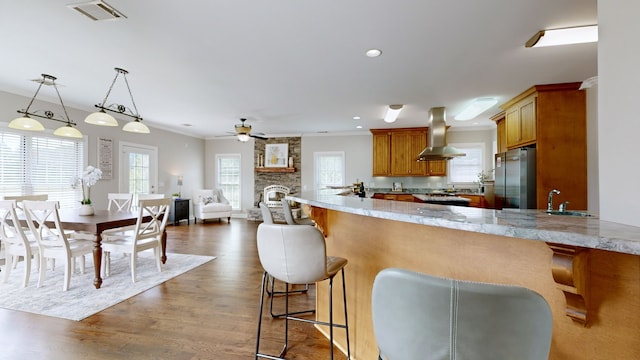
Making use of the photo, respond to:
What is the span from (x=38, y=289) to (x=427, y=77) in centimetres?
513

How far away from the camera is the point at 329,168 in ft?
26.0

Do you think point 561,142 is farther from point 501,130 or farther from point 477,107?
point 501,130

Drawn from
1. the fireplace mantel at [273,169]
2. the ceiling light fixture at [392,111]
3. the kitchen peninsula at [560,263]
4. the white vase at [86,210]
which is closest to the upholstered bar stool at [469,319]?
the kitchen peninsula at [560,263]

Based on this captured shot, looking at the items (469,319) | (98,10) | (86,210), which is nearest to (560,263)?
(469,319)

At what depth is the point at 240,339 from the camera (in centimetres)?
218

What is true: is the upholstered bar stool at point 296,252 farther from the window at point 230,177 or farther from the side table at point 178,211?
the window at point 230,177

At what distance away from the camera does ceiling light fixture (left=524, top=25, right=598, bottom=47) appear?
91.6 inches

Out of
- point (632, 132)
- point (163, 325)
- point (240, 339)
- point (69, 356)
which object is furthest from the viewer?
point (163, 325)

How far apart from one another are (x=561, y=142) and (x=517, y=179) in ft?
2.28

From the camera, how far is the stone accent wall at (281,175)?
8.08 metres

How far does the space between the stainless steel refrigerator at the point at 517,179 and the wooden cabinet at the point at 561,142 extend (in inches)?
3.0

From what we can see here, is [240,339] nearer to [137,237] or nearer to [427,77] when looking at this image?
[137,237]

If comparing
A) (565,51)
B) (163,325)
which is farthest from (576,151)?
(163,325)

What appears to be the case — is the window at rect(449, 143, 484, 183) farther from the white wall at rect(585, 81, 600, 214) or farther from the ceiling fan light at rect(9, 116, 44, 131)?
the ceiling fan light at rect(9, 116, 44, 131)
